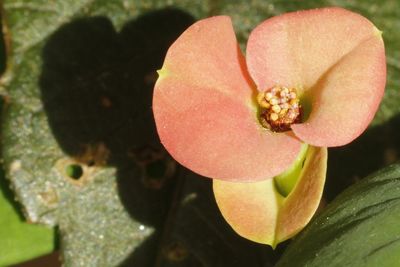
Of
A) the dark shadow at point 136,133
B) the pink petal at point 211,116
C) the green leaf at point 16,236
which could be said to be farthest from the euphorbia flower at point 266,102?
the green leaf at point 16,236

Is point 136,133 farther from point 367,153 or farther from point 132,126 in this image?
point 367,153

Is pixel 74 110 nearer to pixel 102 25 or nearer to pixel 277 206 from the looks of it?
pixel 102 25

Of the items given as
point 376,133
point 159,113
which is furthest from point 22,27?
point 376,133

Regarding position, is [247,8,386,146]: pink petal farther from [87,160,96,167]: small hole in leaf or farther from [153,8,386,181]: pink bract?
[87,160,96,167]: small hole in leaf

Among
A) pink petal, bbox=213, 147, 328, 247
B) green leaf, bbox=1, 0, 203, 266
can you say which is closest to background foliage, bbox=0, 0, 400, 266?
green leaf, bbox=1, 0, 203, 266

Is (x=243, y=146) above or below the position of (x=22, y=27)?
above
